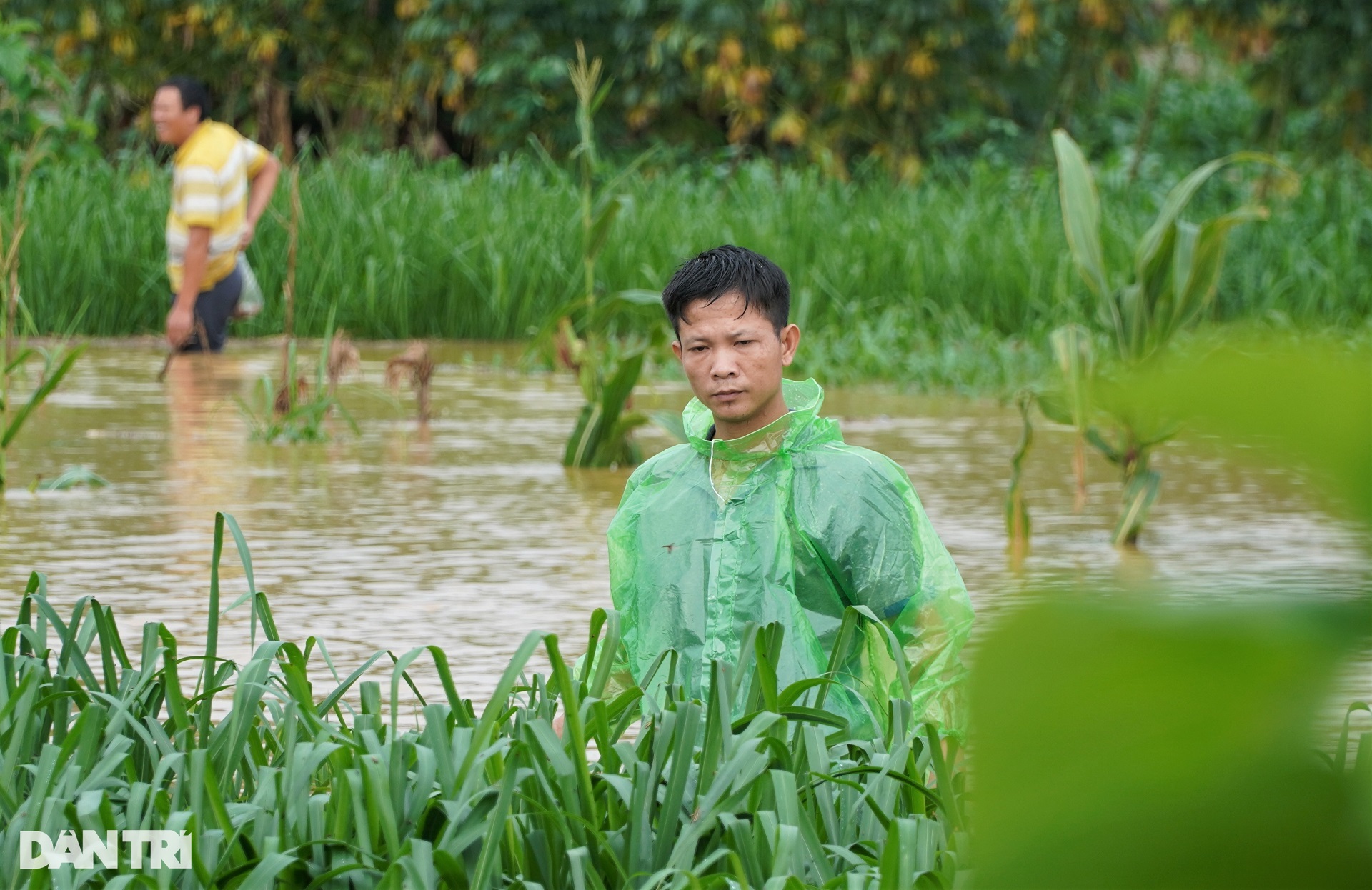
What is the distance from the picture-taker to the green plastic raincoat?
242 cm

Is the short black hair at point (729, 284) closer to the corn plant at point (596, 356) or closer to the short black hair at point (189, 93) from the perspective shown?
the corn plant at point (596, 356)

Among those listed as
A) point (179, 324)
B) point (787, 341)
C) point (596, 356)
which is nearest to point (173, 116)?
point (179, 324)

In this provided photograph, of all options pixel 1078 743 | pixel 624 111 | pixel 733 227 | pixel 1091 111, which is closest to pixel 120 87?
pixel 624 111

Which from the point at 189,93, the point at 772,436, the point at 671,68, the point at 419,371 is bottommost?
the point at 419,371

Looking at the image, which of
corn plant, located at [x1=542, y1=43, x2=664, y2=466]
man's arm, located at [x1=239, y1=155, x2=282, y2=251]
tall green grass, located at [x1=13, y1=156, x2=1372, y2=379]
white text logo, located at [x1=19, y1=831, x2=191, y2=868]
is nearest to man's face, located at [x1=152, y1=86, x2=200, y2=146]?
man's arm, located at [x1=239, y1=155, x2=282, y2=251]

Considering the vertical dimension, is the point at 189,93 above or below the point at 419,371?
above

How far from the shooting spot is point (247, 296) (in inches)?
364

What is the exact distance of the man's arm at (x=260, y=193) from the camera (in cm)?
911

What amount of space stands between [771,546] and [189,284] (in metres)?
6.65

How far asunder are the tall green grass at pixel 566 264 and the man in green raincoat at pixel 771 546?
20.3 feet

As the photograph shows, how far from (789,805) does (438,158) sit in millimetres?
17407

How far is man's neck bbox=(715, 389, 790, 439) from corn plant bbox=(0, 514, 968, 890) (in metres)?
0.32

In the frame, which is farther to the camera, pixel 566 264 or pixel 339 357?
pixel 566 264

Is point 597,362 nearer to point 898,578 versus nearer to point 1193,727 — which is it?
point 898,578
